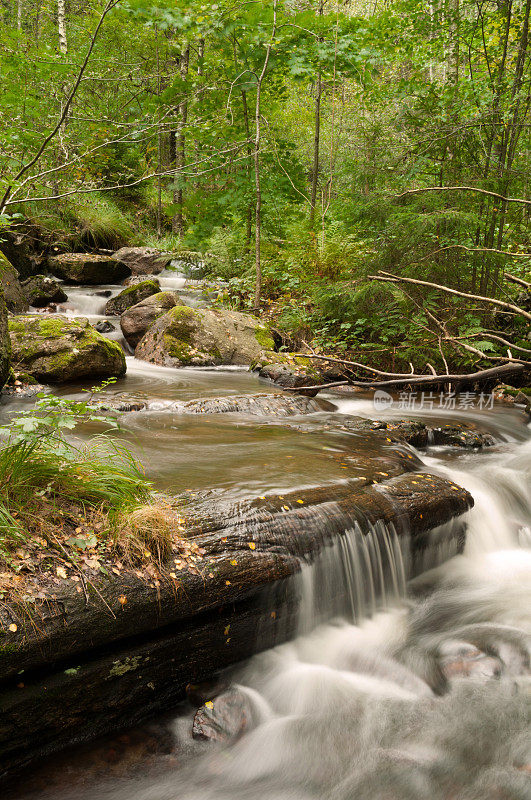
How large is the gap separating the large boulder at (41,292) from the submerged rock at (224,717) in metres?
11.4

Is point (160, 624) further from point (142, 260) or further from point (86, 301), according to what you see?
point (142, 260)

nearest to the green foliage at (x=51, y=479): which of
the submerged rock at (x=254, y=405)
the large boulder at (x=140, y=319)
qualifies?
the submerged rock at (x=254, y=405)

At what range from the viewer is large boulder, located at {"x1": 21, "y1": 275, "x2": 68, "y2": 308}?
12.3m

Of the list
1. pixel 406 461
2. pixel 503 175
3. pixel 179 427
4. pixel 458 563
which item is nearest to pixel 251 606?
pixel 458 563

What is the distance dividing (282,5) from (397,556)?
11672 millimetres

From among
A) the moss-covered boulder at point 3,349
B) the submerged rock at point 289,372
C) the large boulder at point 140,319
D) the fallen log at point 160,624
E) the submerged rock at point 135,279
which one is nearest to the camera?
the fallen log at point 160,624

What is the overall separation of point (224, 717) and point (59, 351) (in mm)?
6485

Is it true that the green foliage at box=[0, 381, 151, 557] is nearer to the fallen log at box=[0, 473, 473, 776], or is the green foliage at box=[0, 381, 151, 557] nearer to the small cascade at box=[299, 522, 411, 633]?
the fallen log at box=[0, 473, 473, 776]

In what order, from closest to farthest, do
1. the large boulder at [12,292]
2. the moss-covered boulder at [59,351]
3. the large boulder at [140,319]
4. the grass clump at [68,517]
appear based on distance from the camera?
the grass clump at [68,517]
the moss-covered boulder at [59,351]
the large boulder at [12,292]
the large boulder at [140,319]

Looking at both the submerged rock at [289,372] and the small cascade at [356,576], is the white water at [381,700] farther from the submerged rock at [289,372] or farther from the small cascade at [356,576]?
the submerged rock at [289,372]

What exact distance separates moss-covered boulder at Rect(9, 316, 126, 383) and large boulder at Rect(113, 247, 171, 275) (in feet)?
27.3

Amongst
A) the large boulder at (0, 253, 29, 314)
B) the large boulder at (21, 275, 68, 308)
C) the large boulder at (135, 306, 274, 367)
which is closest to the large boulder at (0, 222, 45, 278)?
the large boulder at (21, 275, 68, 308)

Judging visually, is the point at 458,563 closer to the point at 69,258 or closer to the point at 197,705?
the point at 197,705

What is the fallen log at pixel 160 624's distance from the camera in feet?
8.27
